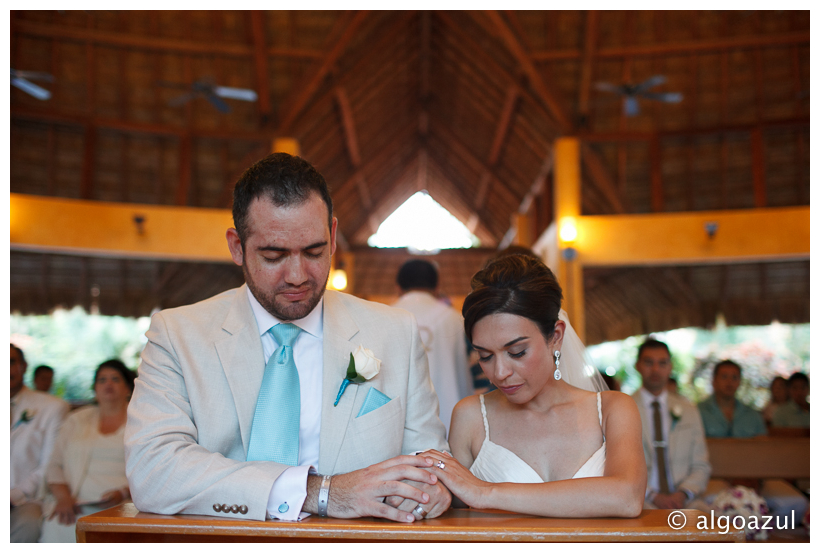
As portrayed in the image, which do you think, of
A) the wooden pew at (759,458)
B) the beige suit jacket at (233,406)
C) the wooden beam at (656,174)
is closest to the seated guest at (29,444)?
the beige suit jacket at (233,406)

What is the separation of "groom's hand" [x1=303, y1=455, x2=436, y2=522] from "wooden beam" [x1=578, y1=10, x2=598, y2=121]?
950cm

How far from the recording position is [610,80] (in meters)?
10.7

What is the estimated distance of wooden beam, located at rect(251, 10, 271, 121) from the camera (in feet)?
32.8

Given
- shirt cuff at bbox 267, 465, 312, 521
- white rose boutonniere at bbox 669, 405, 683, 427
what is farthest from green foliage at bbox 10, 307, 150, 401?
shirt cuff at bbox 267, 465, 312, 521

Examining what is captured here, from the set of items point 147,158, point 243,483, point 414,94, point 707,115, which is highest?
point 414,94

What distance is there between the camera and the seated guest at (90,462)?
3.56 m

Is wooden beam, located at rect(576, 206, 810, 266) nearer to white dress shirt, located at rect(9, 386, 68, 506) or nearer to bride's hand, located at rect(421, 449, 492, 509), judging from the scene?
white dress shirt, located at rect(9, 386, 68, 506)

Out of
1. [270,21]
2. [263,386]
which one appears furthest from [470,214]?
[263,386]

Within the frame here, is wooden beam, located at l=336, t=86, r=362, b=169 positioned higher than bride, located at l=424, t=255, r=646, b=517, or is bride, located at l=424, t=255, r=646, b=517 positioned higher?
wooden beam, located at l=336, t=86, r=362, b=169

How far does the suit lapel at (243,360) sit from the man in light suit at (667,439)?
2.67m

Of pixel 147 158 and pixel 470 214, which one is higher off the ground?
pixel 470 214

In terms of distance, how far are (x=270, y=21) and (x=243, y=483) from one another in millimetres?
10014

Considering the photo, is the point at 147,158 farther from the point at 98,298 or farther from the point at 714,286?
the point at 714,286

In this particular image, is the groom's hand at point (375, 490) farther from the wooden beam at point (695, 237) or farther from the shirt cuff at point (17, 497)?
the wooden beam at point (695, 237)
